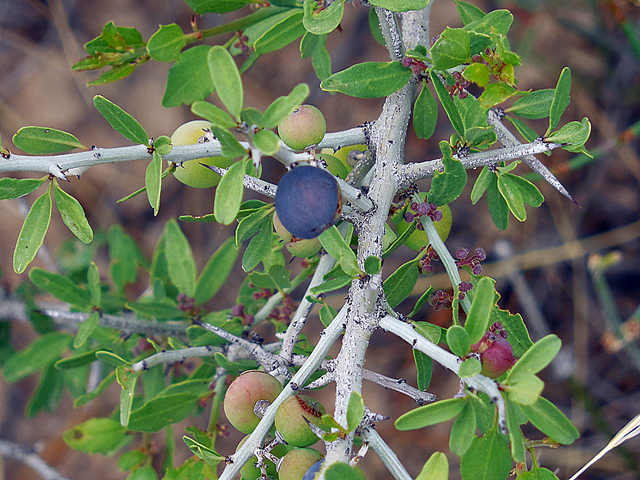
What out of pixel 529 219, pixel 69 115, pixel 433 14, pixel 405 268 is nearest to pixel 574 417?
pixel 529 219

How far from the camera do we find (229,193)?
100 centimetres

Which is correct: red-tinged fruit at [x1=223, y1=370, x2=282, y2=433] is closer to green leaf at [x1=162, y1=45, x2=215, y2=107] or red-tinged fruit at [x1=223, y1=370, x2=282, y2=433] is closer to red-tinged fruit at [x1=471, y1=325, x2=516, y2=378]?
red-tinged fruit at [x1=471, y1=325, x2=516, y2=378]

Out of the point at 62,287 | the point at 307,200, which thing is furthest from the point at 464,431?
the point at 62,287

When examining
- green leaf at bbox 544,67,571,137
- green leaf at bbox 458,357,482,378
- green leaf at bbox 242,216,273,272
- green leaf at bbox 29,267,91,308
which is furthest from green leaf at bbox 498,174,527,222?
green leaf at bbox 29,267,91,308

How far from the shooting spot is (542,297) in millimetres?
3832

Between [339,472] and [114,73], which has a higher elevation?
[114,73]

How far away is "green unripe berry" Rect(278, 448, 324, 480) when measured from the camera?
1164 millimetres

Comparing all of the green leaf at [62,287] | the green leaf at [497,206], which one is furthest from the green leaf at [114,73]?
the green leaf at [497,206]

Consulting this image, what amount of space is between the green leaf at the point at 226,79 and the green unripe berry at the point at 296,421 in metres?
0.68

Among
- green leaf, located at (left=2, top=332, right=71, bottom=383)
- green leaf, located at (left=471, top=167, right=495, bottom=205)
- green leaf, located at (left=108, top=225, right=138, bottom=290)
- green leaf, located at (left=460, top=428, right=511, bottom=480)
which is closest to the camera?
green leaf, located at (left=460, top=428, right=511, bottom=480)

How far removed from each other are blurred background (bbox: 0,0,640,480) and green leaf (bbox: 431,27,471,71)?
7.43ft

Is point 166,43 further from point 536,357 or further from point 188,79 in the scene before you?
point 536,357

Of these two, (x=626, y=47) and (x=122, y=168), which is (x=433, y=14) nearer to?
(x=626, y=47)

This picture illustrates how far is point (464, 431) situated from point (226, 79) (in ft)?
2.86
